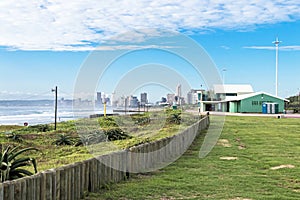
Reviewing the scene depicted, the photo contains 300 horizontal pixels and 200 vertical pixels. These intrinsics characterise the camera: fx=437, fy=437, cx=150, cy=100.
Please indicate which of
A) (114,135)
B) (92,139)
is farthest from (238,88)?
(92,139)

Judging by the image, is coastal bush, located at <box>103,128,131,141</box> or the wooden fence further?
coastal bush, located at <box>103,128,131,141</box>

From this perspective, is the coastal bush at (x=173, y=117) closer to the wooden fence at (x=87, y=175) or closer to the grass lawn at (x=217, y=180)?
the grass lawn at (x=217, y=180)

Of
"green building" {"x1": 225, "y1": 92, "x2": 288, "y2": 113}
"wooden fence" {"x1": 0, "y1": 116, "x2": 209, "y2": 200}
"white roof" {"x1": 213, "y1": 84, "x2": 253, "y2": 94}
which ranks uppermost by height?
"white roof" {"x1": 213, "y1": 84, "x2": 253, "y2": 94}

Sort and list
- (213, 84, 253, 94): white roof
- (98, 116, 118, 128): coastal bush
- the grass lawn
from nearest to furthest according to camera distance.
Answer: the grass lawn → (98, 116, 118, 128): coastal bush → (213, 84, 253, 94): white roof

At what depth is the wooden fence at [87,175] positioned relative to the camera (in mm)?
5758

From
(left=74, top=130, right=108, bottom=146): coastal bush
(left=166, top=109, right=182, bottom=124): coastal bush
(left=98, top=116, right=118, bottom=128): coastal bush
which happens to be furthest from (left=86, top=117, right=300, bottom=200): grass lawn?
(left=166, top=109, right=182, bottom=124): coastal bush

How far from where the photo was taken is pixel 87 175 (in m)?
7.77

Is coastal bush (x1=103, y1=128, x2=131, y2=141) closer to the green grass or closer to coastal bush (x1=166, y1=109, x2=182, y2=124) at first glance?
the green grass

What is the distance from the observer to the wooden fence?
18.9 feet

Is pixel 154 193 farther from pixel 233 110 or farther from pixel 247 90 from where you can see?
pixel 247 90

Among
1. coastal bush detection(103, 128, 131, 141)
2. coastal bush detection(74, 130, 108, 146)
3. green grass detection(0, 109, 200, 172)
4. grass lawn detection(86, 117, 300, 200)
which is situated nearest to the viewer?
grass lawn detection(86, 117, 300, 200)

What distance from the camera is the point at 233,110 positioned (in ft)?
220

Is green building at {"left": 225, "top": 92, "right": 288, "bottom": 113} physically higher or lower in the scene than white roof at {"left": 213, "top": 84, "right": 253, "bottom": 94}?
lower

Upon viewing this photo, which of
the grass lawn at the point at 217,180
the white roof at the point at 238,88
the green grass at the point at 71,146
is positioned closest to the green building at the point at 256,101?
the white roof at the point at 238,88
